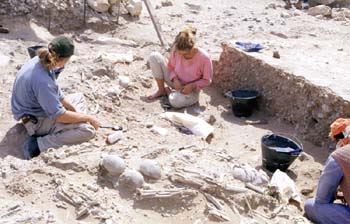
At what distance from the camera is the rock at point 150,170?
4.13 m

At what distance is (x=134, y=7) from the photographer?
955 cm

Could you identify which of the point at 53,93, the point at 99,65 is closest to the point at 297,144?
the point at 53,93

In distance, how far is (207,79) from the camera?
244 inches

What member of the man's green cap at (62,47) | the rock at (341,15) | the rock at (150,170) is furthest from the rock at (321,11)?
the rock at (150,170)

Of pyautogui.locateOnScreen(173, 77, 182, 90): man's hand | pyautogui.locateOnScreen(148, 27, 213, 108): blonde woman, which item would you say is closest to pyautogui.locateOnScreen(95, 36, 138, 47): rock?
pyautogui.locateOnScreen(148, 27, 213, 108): blonde woman

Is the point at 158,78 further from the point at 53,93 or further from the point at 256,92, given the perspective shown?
the point at 53,93

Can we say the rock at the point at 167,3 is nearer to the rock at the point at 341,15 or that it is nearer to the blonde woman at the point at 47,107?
the rock at the point at 341,15

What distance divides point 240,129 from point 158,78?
3.89 feet

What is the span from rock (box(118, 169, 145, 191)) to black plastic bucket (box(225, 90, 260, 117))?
2.48 m

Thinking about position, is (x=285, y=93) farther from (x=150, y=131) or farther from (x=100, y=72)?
(x=100, y=72)

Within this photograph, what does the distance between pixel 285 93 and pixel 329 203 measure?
88.8 inches

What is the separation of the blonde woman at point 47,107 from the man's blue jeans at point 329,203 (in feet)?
7.02

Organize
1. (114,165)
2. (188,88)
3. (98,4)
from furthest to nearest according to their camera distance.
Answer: (98,4), (188,88), (114,165)

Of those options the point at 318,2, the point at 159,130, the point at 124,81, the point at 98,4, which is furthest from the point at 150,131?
the point at 318,2
